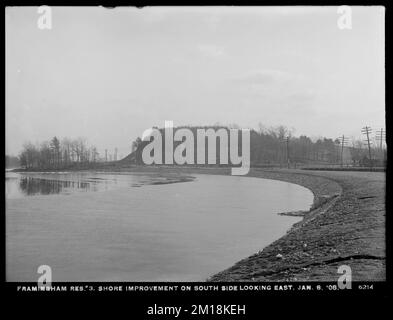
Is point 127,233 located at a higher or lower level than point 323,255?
lower

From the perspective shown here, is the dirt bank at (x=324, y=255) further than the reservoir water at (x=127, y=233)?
No

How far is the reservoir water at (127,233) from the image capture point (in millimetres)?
6723

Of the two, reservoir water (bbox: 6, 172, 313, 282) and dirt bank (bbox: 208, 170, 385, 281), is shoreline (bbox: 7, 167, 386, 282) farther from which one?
reservoir water (bbox: 6, 172, 313, 282)

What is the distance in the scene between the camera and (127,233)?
11.3 meters

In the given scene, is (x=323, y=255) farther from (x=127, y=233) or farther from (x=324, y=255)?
(x=127, y=233)

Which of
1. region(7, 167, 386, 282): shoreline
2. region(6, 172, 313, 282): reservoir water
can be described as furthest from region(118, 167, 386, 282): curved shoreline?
region(6, 172, 313, 282): reservoir water

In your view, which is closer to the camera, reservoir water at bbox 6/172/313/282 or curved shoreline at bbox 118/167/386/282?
curved shoreline at bbox 118/167/386/282

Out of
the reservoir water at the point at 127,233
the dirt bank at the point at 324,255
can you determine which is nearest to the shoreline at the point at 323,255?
the dirt bank at the point at 324,255

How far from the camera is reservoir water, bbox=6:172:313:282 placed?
6723mm

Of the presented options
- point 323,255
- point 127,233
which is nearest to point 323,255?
point 323,255

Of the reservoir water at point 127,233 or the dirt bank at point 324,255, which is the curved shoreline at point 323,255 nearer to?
the dirt bank at point 324,255
